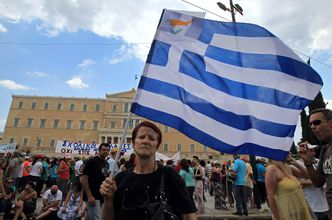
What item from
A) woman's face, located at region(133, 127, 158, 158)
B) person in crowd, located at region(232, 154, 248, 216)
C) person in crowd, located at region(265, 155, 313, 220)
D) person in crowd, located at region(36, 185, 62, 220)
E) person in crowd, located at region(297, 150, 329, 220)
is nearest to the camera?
woman's face, located at region(133, 127, 158, 158)

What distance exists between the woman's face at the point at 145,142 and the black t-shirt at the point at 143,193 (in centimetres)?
17

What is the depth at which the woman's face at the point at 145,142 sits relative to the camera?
2.26m

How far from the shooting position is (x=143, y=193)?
2131mm

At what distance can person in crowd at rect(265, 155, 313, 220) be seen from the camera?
3.29 meters

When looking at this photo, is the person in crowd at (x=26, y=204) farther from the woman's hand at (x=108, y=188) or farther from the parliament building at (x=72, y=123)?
the parliament building at (x=72, y=123)

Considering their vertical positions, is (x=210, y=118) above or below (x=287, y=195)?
above

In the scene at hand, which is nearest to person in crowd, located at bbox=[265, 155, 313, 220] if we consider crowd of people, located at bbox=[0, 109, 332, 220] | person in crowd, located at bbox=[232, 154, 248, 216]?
crowd of people, located at bbox=[0, 109, 332, 220]

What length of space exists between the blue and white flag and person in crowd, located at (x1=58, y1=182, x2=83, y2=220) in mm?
5117

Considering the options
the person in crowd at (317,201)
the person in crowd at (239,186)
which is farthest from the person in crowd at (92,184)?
the person in crowd at (239,186)

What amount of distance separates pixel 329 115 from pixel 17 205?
802 cm

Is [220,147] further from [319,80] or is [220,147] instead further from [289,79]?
[319,80]

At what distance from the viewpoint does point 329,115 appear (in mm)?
2730

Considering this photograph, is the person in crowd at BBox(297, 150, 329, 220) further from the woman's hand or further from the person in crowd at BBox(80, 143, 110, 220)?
the person in crowd at BBox(80, 143, 110, 220)

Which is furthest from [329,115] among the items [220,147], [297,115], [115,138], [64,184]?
[115,138]
